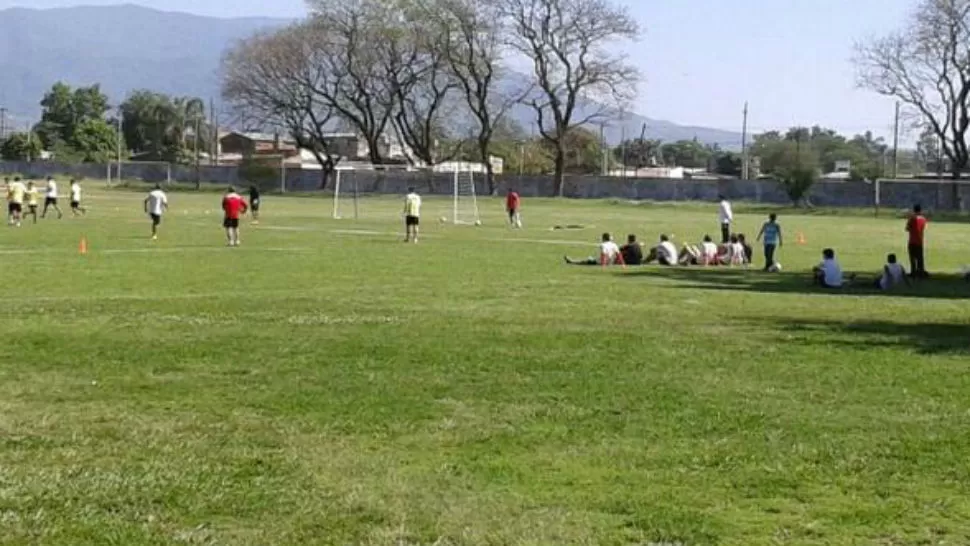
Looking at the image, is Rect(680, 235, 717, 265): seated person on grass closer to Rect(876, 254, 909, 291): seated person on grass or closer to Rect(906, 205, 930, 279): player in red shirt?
Rect(906, 205, 930, 279): player in red shirt

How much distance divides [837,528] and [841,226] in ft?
190

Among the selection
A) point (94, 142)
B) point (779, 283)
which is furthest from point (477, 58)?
point (779, 283)

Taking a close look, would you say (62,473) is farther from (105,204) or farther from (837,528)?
(105,204)

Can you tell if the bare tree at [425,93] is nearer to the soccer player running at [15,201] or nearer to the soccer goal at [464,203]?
the soccer goal at [464,203]

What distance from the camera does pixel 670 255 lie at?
111ft

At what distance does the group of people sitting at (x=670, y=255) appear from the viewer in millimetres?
33250

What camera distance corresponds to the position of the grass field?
7910mm

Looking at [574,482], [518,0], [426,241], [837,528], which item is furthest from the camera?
[518,0]

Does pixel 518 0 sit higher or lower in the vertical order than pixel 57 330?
Answer: higher

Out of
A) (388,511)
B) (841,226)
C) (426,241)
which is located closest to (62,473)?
(388,511)

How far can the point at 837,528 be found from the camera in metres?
7.75

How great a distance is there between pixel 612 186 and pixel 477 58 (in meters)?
13.1

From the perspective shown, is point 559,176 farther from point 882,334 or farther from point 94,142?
point 882,334

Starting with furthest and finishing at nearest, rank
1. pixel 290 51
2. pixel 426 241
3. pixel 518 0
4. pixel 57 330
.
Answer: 1. pixel 290 51
2. pixel 518 0
3. pixel 426 241
4. pixel 57 330
